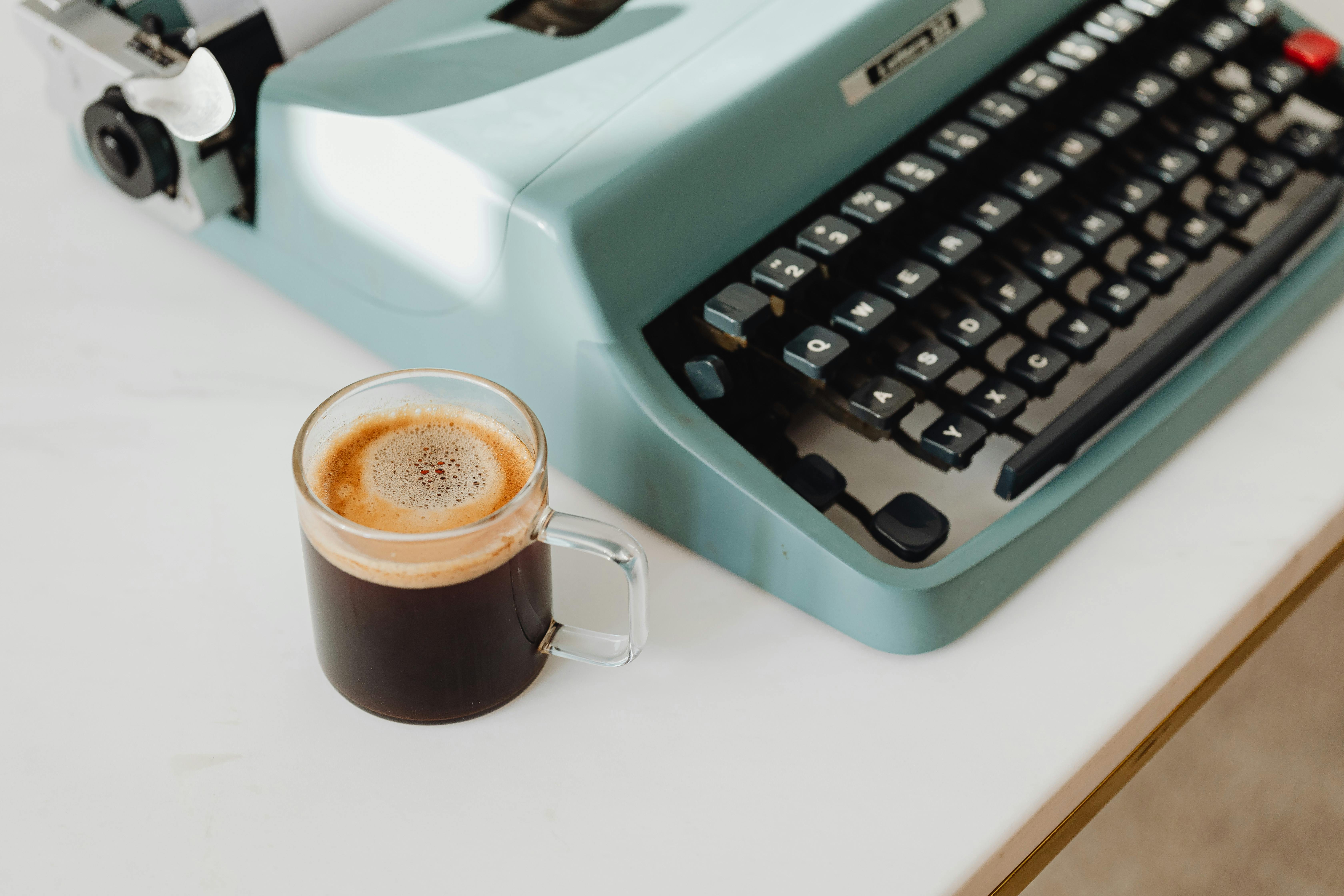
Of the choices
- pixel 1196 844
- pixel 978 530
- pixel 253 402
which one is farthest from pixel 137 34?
pixel 1196 844

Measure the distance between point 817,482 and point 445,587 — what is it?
0.29 meters

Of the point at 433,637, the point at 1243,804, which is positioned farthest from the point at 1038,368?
the point at 1243,804

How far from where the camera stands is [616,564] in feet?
2.76

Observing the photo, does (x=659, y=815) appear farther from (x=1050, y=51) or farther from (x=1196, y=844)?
(x=1196, y=844)

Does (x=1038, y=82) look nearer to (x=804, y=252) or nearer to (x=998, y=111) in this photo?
(x=998, y=111)

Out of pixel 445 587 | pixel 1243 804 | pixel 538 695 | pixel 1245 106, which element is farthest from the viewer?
pixel 1243 804


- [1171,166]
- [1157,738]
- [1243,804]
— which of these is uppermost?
[1171,166]

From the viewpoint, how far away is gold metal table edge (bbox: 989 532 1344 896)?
797 millimetres

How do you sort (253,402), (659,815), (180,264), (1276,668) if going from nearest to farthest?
(659,815), (253,402), (180,264), (1276,668)

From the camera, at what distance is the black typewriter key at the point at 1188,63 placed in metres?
1.11

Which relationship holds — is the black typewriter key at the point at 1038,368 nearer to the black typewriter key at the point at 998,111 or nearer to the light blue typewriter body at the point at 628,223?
the light blue typewriter body at the point at 628,223

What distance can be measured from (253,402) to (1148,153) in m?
0.82

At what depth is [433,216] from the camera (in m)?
0.87

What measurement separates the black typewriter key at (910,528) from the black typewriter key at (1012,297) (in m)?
0.17
